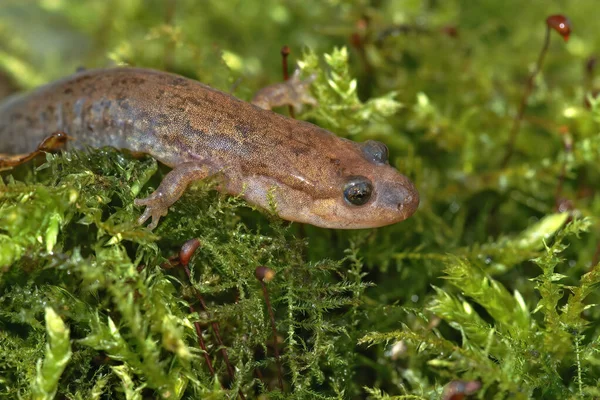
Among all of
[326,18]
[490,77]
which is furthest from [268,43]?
[490,77]

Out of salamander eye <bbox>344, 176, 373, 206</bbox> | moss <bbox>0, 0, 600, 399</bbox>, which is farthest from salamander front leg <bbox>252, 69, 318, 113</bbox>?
salamander eye <bbox>344, 176, 373, 206</bbox>

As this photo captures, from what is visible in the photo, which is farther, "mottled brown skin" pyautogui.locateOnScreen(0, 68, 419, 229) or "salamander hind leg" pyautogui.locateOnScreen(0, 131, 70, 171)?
"salamander hind leg" pyautogui.locateOnScreen(0, 131, 70, 171)

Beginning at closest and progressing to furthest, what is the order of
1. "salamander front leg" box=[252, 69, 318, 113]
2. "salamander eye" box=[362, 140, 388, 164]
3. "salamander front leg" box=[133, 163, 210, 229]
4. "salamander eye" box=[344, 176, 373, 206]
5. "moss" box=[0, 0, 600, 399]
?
1. "moss" box=[0, 0, 600, 399]
2. "salamander front leg" box=[133, 163, 210, 229]
3. "salamander eye" box=[344, 176, 373, 206]
4. "salamander eye" box=[362, 140, 388, 164]
5. "salamander front leg" box=[252, 69, 318, 113]

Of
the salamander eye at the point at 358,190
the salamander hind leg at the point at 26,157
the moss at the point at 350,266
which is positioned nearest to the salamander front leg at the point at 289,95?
the moss at the point at 350,266

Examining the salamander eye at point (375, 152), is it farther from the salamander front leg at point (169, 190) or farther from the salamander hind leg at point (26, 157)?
the salamander hind leg at point (26, 157)

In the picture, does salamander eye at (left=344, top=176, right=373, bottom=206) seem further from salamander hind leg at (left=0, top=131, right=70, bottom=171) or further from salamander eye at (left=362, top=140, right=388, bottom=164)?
salamander hind leg at (left=0, top=131, right=70, bottom=171)

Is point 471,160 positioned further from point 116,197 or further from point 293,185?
point 116,197

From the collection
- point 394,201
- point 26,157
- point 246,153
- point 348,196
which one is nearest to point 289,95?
point 246,153

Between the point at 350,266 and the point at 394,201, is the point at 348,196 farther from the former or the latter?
the point at 350,266
